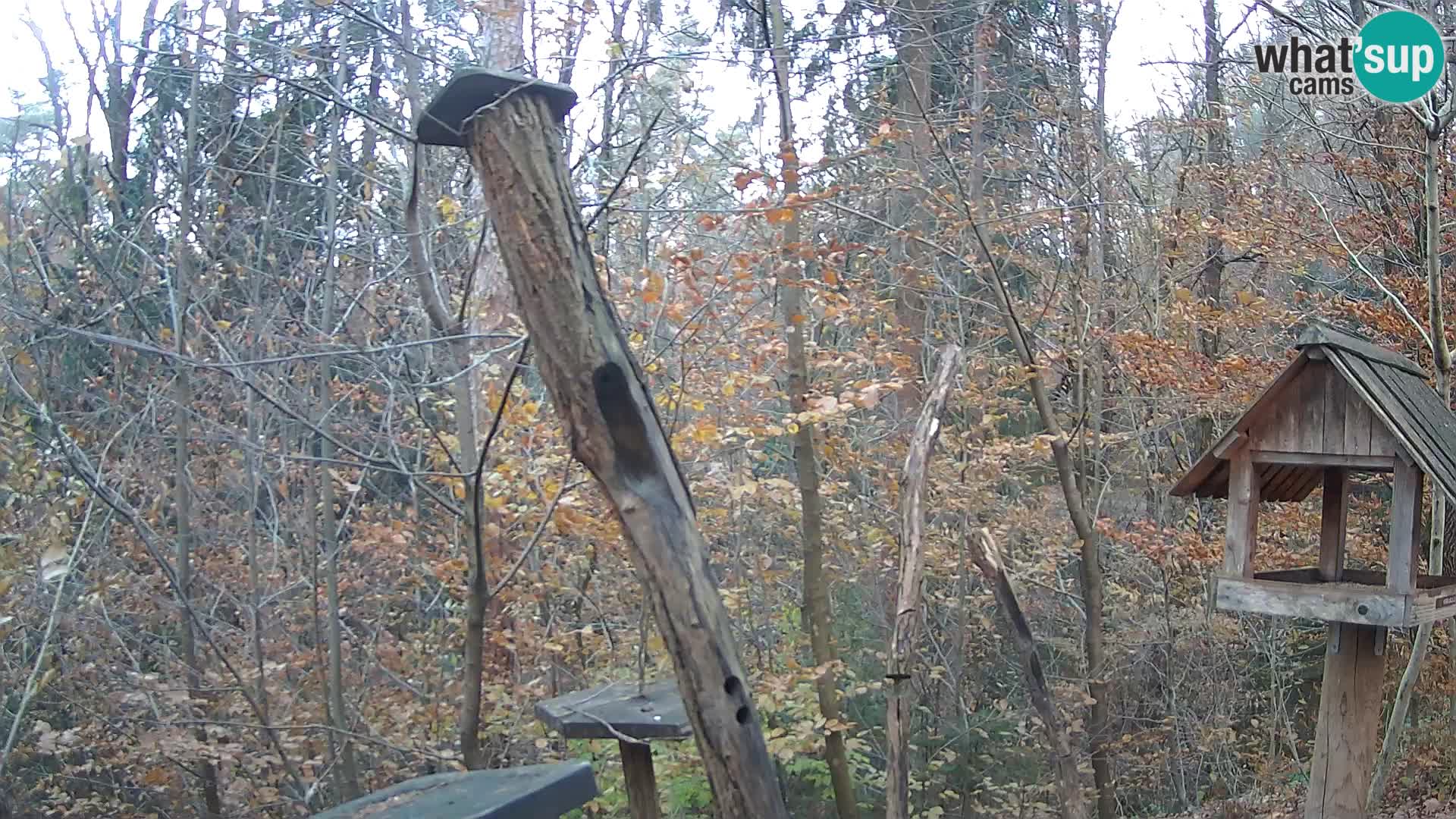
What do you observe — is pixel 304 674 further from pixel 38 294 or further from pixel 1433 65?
pixel 1433 65

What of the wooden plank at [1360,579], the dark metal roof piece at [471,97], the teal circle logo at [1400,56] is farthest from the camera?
the teal circle logo at [1400,56]

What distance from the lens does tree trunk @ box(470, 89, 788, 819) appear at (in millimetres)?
2824

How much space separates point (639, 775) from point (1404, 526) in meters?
2.75

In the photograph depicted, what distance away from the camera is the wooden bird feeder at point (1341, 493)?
3.52 metres

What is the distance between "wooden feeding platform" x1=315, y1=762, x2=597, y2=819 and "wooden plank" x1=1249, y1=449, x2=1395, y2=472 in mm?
2562

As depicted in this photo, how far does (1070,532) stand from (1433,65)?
4.42 metres

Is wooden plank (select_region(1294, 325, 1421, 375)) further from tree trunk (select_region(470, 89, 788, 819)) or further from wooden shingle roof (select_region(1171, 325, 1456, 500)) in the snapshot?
tree trunk (select_region(470, 89, 788, 819))

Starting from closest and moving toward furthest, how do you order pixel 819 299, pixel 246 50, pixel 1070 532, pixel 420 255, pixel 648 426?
1. pixel 648 426
2. pixel 420 255
3. pixel 246 50
4. pixel 819 299
5. pixel 1070 532

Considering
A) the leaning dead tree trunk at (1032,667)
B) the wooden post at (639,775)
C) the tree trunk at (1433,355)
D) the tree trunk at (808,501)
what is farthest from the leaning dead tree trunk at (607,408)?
the tree trunk at (808,501)

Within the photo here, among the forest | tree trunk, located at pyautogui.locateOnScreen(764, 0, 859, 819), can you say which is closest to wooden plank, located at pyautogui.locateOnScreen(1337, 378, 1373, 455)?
the forest

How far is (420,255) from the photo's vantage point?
3.94 metres

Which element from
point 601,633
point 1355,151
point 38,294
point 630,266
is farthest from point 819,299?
point 38,294

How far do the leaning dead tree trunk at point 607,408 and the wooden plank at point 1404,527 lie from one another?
2.20 meters

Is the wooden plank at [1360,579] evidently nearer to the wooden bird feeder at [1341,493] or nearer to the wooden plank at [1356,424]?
the wooden bird feeder at [1341,493]
